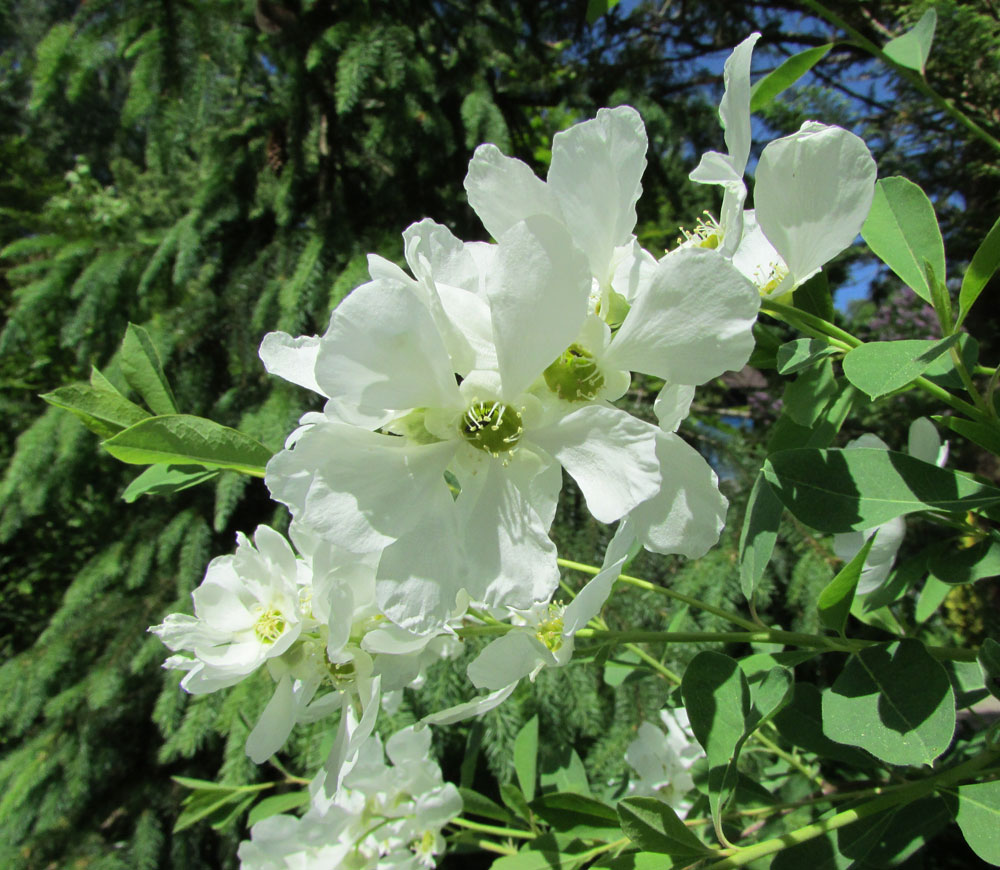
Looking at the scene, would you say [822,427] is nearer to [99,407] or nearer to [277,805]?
[99,407]

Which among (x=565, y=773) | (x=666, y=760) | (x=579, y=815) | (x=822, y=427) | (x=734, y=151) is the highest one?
(x=734, y=151)

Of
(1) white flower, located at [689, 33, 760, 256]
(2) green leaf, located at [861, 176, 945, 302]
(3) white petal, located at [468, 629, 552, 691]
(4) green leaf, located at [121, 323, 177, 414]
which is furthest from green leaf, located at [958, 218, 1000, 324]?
(4) green leaf, located at [121, 323, 177, 414]

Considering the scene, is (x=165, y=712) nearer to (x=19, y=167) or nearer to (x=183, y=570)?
(x=183, y=570)

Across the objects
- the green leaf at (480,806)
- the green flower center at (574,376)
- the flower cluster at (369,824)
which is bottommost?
the green leaf at (480,806)

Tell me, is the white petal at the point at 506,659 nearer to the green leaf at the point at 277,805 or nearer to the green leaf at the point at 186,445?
the green leaf at the point at 186,445

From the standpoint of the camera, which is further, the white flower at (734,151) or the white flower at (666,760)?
the white flower at (666,760)

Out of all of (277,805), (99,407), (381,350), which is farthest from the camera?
(277,805)

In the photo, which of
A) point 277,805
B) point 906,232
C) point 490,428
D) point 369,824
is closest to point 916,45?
point 906,232

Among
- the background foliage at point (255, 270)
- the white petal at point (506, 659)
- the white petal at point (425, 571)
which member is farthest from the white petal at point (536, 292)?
the background foliage at point (255, 270)
